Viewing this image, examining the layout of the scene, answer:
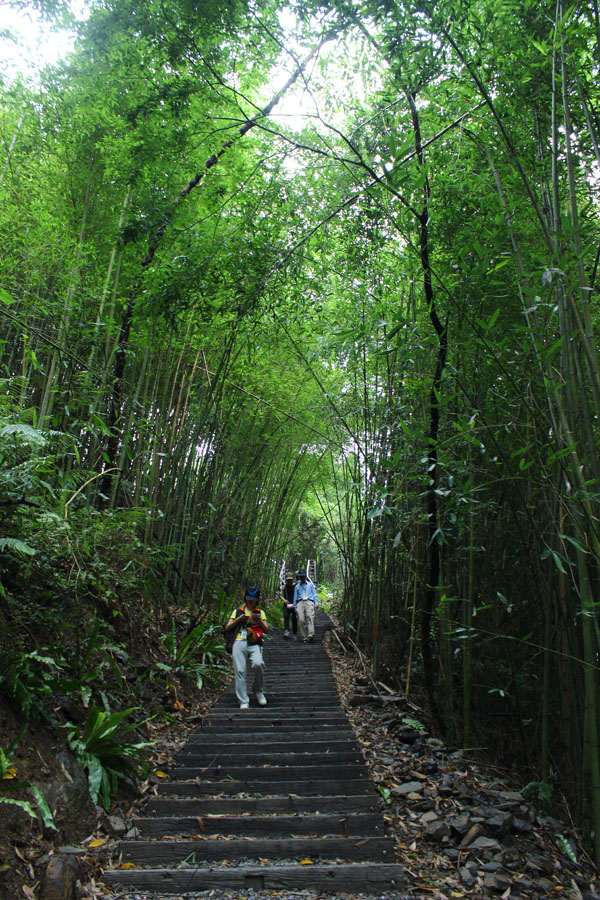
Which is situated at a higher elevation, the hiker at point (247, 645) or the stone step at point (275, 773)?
the hiker at point (247, 645)

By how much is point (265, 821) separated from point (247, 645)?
5.92 ft

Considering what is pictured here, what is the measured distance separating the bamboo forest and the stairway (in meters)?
0.38

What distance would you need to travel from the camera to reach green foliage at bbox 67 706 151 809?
2281mm

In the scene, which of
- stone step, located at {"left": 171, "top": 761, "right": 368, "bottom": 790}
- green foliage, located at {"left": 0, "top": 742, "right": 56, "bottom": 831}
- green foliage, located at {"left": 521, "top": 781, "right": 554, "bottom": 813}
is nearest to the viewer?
green foliage, located at {"left": 0, "top": 742, "right": 56, "bottom": 831}

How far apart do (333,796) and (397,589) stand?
1.94 m

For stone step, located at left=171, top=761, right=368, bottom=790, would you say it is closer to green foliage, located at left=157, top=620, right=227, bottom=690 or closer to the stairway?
the stairway

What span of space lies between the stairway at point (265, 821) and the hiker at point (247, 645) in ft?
1.75

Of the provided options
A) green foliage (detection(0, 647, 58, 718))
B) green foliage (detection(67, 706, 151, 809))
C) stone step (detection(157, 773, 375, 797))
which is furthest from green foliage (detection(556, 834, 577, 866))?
green foliage (detection(0, 647, 58, 718))

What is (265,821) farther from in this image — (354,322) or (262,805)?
(354,322)

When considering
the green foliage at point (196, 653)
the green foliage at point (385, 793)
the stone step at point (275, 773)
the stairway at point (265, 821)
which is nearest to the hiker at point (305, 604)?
the green foliage at point (196, 653)

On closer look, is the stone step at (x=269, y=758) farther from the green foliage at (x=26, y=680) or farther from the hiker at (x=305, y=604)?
the hiker at (x=305, y=604)

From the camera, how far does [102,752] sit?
240cm

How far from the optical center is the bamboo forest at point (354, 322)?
205 centimetres

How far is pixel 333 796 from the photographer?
240 cm
